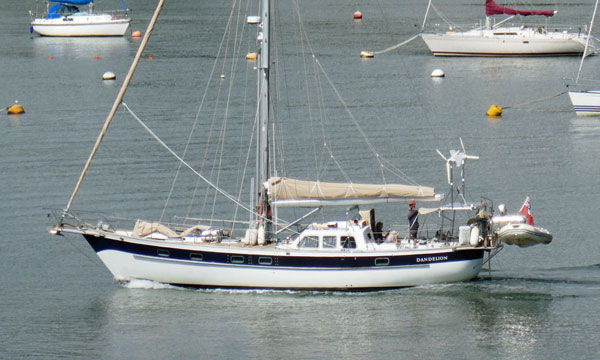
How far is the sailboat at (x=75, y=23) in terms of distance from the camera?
14112cm

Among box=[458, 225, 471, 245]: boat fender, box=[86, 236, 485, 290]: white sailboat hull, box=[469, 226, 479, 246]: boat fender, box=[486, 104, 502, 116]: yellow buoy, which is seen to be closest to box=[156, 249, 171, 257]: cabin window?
box=[86, 236, 485, 290]: white sailboat hull

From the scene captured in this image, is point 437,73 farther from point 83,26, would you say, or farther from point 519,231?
point 519,231

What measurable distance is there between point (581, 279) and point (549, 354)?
283 inches

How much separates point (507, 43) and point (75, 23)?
180ft

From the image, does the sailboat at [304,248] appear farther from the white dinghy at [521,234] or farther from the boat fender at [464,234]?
the white dinghy at [521,234]

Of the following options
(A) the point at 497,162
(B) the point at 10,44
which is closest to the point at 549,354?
(A) the point at 497,162

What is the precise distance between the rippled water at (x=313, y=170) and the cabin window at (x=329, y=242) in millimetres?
1978

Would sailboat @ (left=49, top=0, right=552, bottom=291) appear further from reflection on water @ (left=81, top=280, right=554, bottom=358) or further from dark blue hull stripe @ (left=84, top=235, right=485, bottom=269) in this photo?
reflection on water @ (left=81, top=280, right=554, bottom=358)

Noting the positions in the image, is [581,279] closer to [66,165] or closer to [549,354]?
[549,354]

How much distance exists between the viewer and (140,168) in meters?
66.7

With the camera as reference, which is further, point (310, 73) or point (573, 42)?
point (573, 42)

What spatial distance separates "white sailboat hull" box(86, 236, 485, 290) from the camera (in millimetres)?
43531

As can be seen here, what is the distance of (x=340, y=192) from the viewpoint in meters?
45.0


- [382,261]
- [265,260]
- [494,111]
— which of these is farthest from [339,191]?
[494,111]
